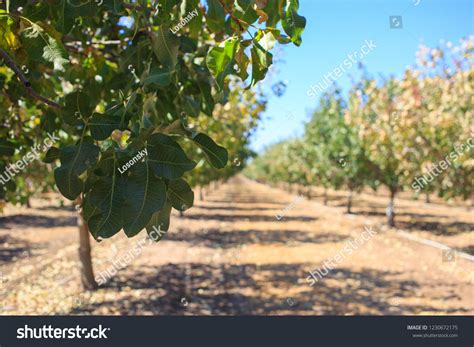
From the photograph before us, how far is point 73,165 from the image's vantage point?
1383mm

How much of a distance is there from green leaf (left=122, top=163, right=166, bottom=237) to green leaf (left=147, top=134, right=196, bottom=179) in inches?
1.3

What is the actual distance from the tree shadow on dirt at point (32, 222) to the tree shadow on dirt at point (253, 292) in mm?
8144

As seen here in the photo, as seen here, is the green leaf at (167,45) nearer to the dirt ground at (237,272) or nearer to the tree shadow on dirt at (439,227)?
the dirt ground at (237,272)

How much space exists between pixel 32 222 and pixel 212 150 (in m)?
16.9

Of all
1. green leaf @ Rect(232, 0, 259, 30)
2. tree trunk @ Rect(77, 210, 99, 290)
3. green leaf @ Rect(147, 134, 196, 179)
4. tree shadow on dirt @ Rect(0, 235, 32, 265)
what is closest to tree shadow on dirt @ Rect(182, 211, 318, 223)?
tree shadow on dirt @ Rect(0, 235, 32, 265)

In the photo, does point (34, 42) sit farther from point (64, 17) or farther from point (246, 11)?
point (246, 11)

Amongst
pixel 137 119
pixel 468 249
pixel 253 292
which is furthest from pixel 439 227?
pixel 137 119

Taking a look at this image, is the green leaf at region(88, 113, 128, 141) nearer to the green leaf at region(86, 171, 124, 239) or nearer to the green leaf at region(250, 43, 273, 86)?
the green leaf at region(86, 171, 124, 239)

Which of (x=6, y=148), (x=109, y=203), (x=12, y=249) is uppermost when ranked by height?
(x=6, y=148)

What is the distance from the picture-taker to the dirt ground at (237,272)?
23.3 feet

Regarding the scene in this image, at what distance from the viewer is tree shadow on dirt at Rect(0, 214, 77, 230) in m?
15.3

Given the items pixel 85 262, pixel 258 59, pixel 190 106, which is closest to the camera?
pixel 258 59

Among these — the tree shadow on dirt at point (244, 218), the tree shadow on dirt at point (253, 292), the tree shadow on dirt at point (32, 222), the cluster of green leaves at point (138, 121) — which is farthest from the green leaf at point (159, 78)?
the tree shadow on dirt at point (244, 218)

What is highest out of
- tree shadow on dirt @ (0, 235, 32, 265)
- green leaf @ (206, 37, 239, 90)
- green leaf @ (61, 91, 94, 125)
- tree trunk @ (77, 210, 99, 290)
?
green leaf @ (206, 37, 239, 90)
